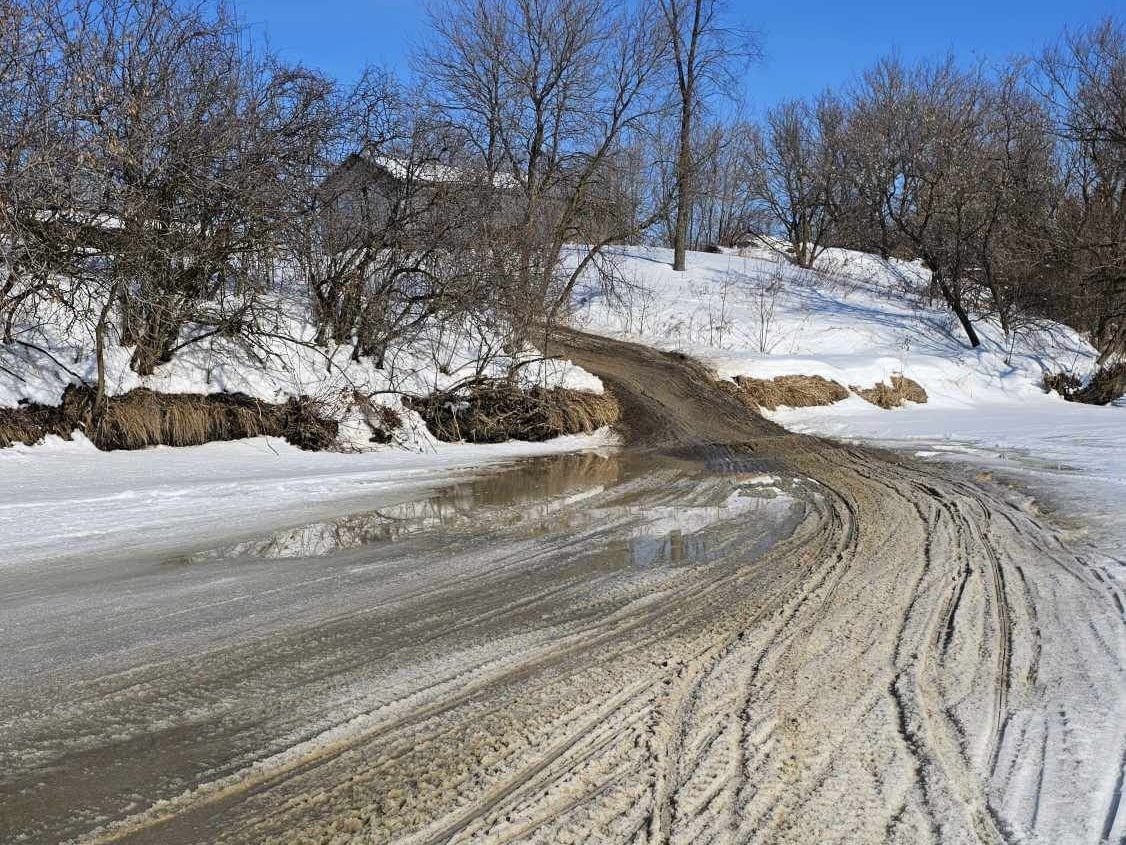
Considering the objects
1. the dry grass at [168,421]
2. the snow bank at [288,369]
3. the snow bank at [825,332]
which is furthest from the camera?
the snow bank at [825,332]

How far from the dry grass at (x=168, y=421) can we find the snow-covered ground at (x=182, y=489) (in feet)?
0.71

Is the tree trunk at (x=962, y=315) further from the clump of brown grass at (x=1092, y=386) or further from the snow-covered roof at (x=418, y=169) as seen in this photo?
the snow-covered roof at (x=418, y=169)

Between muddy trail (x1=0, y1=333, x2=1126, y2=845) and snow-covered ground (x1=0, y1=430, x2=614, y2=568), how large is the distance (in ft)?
2.77

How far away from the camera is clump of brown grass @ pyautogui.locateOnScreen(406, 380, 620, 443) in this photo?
15.1 metres

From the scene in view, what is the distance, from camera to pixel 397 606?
18.4ft

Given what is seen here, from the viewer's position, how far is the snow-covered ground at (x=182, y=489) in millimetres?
7457

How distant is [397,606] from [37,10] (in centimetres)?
924

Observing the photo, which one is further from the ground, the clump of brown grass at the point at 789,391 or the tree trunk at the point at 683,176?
the tree trunk at the point at 683,176

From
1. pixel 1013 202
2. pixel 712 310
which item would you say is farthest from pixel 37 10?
pixel 1013 202

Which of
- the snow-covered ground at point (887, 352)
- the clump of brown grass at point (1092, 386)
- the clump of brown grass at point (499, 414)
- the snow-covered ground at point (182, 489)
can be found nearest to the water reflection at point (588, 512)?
the snow-covered ground at point (182, 489)

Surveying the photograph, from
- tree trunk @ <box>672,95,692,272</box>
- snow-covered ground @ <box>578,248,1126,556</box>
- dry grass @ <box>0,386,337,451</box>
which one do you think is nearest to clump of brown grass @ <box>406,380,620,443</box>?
dry grass @ <box>0,386,337,451</box>

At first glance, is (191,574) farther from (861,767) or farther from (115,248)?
(115,248)

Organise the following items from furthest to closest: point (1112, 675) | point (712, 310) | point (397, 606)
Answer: point (712, 310), point (397, 606), point (1112, 675)

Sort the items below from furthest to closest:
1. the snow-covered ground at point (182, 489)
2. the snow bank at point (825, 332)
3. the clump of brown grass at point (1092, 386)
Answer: the clump of brown grass at point (1092, 386)
the snow bank at point (825, 332)
the snow-covered ground at point (182, 489)
